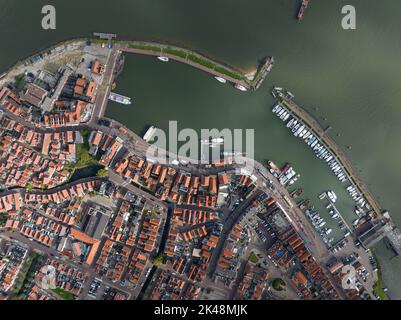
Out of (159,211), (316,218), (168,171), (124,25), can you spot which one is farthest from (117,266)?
(124,25)

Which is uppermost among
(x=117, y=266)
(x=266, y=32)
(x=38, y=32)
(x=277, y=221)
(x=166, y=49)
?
(x=266, y=32)

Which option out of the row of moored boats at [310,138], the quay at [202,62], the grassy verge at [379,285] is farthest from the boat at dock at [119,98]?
the grassy verge at [379,285]

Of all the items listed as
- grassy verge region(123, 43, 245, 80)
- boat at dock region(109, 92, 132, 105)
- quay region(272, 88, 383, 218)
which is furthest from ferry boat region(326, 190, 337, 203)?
boat at dock region(109, 92, 132, 105)

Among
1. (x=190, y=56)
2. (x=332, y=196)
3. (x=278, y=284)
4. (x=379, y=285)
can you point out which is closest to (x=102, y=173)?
(x=190, y=56)

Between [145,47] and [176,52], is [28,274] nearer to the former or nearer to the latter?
[145,47]

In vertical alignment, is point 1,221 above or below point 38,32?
below

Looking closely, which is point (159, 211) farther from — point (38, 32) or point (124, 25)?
point (38, 32)

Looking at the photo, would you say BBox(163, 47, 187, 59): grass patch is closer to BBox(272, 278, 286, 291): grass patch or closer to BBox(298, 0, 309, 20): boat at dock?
BBox(298, 0, 309, 20): boat at dock
